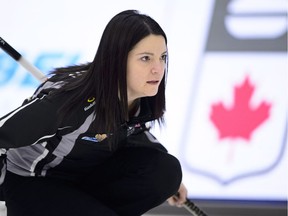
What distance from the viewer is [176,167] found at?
1540 millimetres

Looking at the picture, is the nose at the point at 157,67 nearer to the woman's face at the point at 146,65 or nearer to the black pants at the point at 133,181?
the woman's face at the point at 146,65

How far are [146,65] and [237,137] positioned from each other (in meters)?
0.83

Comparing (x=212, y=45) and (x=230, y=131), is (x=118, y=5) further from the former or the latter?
(x=230, y=131)

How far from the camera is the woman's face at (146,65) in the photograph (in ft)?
4.12

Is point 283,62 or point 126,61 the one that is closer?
point 126,61

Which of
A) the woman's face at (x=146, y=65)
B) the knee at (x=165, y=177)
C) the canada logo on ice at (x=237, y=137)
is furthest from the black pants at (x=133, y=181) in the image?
the canada logo on ice at (x=237, y=137)

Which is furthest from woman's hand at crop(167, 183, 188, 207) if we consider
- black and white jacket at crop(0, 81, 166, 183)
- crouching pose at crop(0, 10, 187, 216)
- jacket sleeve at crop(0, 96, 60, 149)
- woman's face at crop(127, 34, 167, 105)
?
jacket sleeve at crop(0, 96, 60, 149)

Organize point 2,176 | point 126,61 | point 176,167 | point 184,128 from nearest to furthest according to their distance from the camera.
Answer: point 126,61 → point 2,176 → point 176,167 → point 184,128

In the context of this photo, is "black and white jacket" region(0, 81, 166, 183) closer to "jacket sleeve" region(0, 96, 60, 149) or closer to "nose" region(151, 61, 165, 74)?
"jacket sleeve" region(0, 96, 60, 149)

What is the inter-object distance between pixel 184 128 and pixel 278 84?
0.37 metres

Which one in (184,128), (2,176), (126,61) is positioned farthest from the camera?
(184,128)

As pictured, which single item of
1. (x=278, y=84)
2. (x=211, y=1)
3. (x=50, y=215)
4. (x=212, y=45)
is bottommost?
(x=50, y=215)

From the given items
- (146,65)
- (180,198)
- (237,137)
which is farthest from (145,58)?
(237,137)

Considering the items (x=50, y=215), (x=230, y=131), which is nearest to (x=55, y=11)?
(x=230, y=131)
